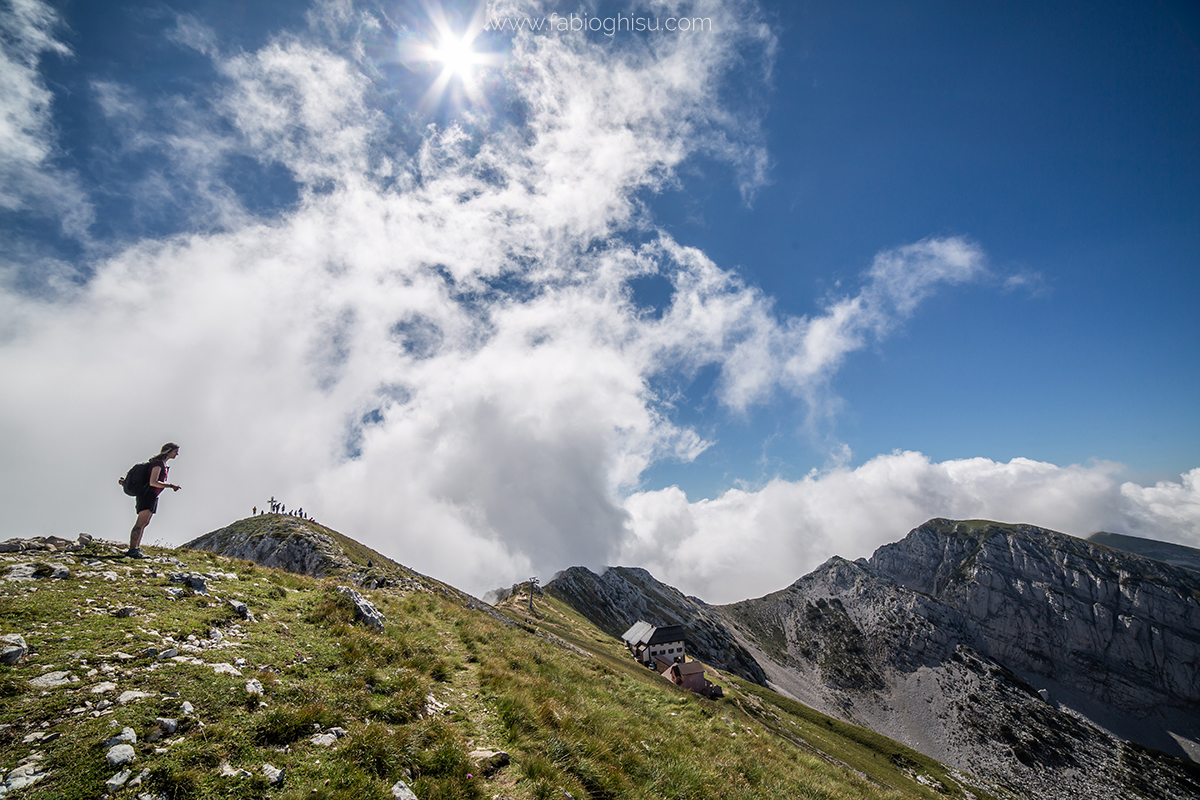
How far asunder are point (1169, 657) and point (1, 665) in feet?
1173

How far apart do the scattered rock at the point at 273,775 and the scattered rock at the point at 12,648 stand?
4.93 meters

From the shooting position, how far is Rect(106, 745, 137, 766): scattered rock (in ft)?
17.7

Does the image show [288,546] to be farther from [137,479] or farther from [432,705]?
[432,705]

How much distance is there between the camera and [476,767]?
7.66 m

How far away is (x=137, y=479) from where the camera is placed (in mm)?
14719

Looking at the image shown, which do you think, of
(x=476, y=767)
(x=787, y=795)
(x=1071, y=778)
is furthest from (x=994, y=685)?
(x=476, y=767)

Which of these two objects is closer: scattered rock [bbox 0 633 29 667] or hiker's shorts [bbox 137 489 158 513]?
scattered rock [bbox 0 633 29 667]

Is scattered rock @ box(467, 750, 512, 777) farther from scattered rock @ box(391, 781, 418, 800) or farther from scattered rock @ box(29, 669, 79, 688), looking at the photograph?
scattered rock @ box(29, 669, 79, 688)

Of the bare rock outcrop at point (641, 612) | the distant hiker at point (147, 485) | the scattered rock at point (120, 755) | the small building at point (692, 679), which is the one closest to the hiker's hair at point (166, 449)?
the distant hiker at point (147, 485)

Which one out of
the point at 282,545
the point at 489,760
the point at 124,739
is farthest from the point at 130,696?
the point at 282,545

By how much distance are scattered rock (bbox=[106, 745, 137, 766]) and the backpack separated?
13351 millimetres

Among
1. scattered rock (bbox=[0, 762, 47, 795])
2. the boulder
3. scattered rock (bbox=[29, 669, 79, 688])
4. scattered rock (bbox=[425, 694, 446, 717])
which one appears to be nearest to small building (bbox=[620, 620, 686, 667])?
scattered rock (bbox=[425, 694, 446, 717])

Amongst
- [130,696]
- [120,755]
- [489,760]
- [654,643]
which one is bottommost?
[654,643]

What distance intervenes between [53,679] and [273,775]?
4323mm
